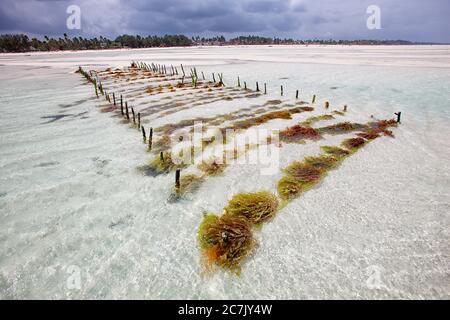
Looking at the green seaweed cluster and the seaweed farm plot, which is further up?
the seaweed farm plot

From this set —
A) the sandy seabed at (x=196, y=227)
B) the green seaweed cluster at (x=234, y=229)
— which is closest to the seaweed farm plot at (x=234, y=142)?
the green seaweed cluster at (x=234, y=229)

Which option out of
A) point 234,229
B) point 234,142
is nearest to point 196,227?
point 234,229

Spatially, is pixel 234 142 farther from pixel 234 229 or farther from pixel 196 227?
pixel 234 229

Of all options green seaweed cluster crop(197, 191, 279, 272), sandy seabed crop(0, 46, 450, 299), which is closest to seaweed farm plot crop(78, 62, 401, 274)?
green seaweed cluster crop(197, 191, 279, 272)

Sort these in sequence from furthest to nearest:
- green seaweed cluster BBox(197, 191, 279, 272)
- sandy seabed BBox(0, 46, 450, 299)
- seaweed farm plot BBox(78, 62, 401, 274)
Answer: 1. seaweed farm plot BBox(78, 62, 401, 274)
2. green seaweed cluster BBox(197, 191, 279, 272)
3. sandy seabed BBox(0, 46, 450, 299)

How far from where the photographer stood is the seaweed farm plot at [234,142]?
258 inches

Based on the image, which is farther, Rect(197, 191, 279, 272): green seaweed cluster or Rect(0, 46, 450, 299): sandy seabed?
Rect(197, 191, 279, 272): green seaweed cluster

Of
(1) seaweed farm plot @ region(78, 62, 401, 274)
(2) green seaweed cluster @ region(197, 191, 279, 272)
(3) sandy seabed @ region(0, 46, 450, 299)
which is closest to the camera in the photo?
(3) sandy seabed @ region(0, 46, 450, 299)

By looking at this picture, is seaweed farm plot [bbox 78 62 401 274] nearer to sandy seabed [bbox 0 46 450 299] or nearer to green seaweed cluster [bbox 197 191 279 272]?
green seaweed cluster [bbox 197 191 279 272]

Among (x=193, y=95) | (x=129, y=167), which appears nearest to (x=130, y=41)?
(x=193, y=95)

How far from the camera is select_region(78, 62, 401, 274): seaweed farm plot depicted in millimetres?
6555

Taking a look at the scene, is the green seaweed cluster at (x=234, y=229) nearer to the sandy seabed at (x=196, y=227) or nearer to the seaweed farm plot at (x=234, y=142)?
the seaweed farm plot at (x=234, y=142)
